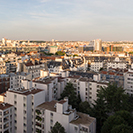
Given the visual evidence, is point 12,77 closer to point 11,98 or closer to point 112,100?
point 11,98

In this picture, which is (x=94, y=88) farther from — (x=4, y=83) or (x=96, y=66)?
(x=96, y=66)

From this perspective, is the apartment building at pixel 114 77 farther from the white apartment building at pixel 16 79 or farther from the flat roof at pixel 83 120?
the white apartment building at pixel 16 79

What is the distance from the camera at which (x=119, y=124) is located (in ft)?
67.4

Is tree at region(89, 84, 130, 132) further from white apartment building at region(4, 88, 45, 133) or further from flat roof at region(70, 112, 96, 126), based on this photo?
→ white apartment building at region(4, 88, 45, 133)

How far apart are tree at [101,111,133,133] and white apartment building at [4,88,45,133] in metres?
11.4

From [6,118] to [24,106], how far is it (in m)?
3.18

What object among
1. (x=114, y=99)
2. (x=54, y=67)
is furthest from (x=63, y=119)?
(x=54, y=67)

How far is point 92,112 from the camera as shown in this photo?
1039 inches

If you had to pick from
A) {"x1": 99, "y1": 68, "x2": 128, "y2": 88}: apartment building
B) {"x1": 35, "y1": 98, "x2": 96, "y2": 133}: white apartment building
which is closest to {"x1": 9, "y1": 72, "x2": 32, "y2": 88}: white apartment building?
{"x1": 99, "y1": 68, "x2": 128, "y2": 88}: apartment building

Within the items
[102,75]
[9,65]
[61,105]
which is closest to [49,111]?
[61,105]

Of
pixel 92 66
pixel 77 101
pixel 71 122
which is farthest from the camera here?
pixel 92 66

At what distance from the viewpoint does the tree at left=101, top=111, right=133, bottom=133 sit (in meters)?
19.0

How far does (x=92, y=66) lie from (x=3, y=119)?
2199 inches

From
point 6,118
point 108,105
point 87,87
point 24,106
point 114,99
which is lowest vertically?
point 6,118
